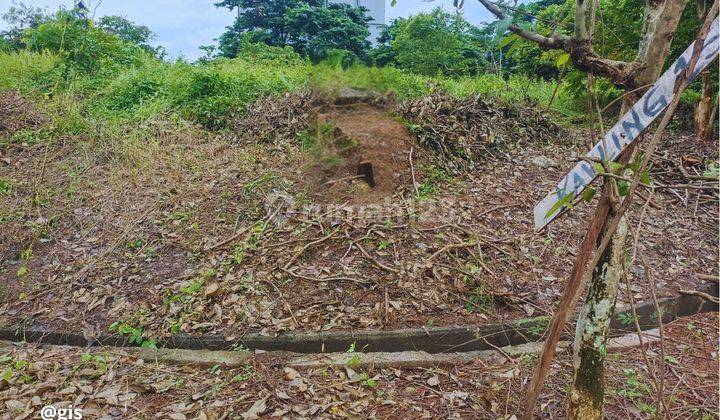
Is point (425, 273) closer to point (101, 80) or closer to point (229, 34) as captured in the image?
point (101, 80)

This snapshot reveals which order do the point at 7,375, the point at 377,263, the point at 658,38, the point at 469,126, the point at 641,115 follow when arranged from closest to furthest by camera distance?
the point at 641,115 → the point at 658,38 → the point at 7,375 → the point at 377,263 → the point at 469,126

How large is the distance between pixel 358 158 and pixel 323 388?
6.99 feet

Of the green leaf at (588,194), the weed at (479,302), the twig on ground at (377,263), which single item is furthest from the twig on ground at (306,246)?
the green leaf at (588,194)

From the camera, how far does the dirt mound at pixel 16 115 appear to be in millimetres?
5031

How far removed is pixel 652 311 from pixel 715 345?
367 mm

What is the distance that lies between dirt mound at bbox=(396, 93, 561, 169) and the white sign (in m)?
2.60

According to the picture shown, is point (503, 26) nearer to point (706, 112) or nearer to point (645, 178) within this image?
point (645, 178)

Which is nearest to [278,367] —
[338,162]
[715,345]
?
[338,162]

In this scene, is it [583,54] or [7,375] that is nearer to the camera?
[583,54]

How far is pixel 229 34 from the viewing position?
43.3ft

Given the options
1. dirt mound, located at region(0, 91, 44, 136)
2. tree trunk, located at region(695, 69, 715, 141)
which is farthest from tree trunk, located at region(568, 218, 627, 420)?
dirt mound, located at region(0, 91, 44, 136)

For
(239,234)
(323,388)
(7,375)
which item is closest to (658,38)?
(323,388)

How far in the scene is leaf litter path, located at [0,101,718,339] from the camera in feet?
9.33

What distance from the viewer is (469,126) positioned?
15.1 ft
